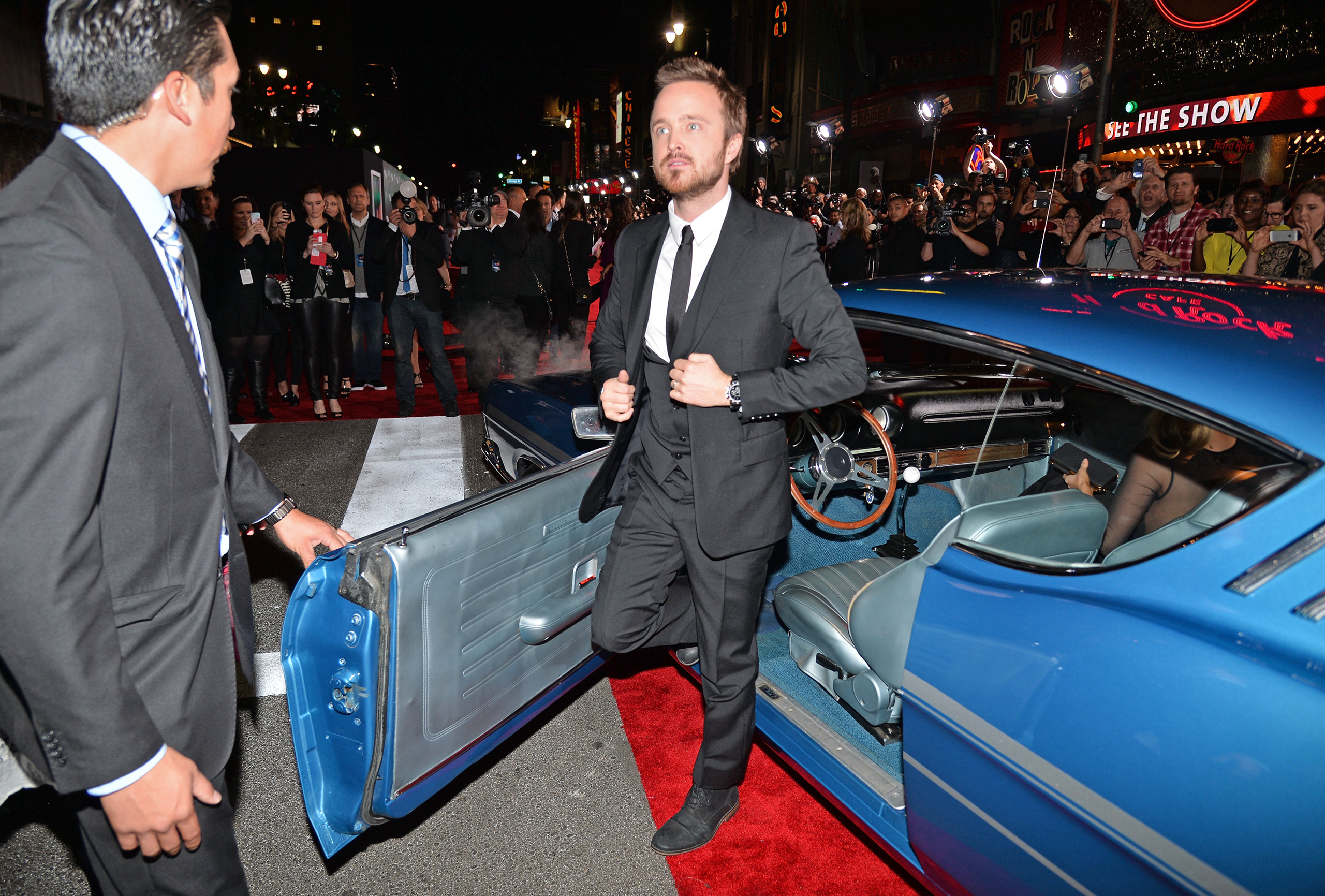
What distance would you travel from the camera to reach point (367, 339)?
308 inches

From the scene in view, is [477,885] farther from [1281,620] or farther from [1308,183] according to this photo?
[1308,183]

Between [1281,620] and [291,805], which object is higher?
[1281,620]

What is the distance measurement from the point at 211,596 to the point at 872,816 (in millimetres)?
1564

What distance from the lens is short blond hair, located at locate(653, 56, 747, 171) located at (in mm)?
1938

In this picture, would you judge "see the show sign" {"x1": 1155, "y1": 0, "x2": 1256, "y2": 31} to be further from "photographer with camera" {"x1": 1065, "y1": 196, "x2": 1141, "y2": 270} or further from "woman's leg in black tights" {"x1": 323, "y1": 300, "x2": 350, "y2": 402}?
"woman's leg in black tights" {"x1": 323, "y1": 300, "x2": 350, "y2": 402}

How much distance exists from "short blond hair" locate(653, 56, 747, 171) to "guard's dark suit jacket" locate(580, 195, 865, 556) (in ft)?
0.65

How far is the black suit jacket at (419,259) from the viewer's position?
22.4 ft

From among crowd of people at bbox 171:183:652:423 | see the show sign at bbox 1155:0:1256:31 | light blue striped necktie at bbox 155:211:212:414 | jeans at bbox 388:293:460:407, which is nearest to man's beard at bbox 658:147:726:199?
light blue striped necktie at bbox 155:211:212:414

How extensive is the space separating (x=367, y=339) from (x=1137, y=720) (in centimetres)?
776

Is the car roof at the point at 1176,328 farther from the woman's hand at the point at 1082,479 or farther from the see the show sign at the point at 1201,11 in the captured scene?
the see the show sign at the point at 1201,11

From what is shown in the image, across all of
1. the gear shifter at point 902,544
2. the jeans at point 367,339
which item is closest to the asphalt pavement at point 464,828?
the gear shifter at point 902,544

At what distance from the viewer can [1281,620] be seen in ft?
3.67

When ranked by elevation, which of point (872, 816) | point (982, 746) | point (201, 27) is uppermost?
point (201, 27)

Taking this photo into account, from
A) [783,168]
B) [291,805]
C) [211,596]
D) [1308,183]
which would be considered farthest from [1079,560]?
[783,168]
